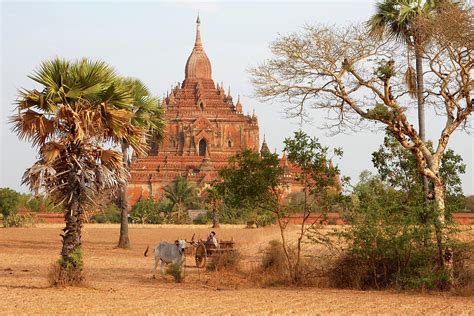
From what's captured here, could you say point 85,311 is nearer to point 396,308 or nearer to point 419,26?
point 396,308

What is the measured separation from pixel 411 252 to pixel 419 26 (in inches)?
173

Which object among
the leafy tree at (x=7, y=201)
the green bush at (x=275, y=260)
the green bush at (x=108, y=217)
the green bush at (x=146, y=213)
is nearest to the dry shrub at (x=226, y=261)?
the green bush at (x=275, y=260)

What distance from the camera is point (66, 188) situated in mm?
14203

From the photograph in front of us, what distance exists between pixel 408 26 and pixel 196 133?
61.4 meters

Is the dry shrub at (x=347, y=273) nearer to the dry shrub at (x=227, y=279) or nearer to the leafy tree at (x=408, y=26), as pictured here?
the dry shrub at (x=227, y=279)

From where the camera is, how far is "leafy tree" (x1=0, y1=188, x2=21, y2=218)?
60.1 m

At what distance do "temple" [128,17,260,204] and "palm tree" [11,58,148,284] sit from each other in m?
56.2

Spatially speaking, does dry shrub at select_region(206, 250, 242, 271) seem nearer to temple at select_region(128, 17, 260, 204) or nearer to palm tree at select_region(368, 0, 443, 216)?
palm tree at select_region(368, 0, 443, 216)

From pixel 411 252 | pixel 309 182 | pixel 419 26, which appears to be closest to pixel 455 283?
pixel 411 252

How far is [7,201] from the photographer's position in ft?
198

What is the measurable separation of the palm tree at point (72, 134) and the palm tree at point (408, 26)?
5885 millimetres

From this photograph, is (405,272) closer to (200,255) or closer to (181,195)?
(200,255)

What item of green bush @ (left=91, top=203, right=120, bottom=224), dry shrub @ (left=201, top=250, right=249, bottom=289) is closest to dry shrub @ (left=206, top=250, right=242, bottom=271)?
dry shrub @ (left=201, top=250, right=249, bottom=289)

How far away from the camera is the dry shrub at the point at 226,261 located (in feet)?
59.7
